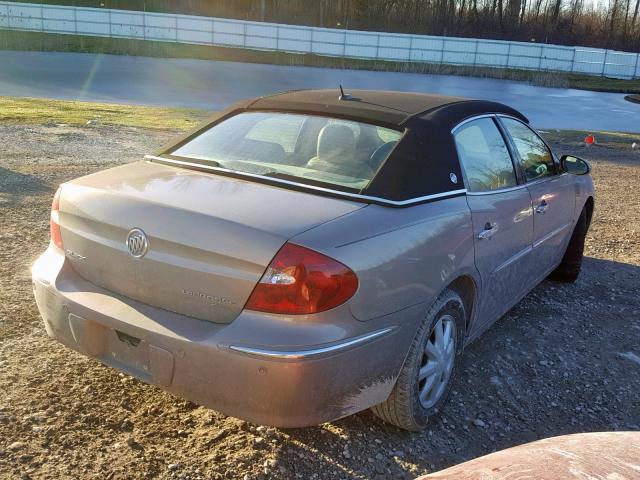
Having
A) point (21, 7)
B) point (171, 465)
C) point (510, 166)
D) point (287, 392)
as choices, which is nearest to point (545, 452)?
point (287, 392)

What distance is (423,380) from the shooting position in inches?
122

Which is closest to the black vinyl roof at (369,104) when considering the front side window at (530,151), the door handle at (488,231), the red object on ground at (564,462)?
the front side window at (530,151)

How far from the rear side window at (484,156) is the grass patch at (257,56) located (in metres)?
33.5

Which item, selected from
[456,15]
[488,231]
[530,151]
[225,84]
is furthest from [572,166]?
[456,15]

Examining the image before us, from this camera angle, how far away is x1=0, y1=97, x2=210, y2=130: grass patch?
13.7m

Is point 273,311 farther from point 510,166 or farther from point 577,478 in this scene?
point 510,166

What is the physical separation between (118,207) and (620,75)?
168ft

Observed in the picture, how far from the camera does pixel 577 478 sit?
4.92 ft

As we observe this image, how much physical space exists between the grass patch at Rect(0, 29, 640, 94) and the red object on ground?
35.7 metres

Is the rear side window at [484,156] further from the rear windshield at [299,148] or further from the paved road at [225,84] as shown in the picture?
the paved road at [225,84]

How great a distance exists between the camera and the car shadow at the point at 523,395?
292 cm

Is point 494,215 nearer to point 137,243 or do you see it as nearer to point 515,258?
point 515,258

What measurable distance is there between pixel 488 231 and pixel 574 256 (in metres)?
2.25

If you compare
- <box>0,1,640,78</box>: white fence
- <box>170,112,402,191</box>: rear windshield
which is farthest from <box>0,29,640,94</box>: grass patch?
<box>170,112,402,191</box>: rear windshield
